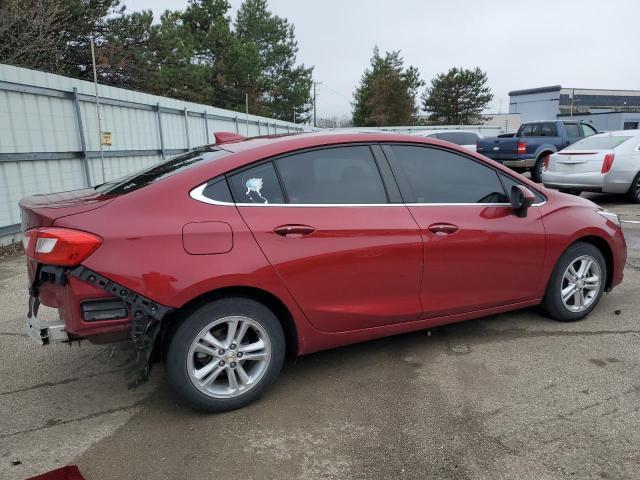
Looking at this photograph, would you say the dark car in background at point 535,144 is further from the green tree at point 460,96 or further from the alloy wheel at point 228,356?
the green tree at point 460,96

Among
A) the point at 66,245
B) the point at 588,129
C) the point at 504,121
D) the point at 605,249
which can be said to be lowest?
the point at 605,249

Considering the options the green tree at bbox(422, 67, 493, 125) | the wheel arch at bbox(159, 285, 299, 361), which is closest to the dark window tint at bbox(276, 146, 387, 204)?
the wheel arch at bbox(159, 285, 299, 361)

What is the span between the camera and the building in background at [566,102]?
56.2 m

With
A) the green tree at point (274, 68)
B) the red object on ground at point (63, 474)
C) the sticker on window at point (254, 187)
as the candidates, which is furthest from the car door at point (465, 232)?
the green tree at point (274, 68)

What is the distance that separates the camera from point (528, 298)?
3.90 meters

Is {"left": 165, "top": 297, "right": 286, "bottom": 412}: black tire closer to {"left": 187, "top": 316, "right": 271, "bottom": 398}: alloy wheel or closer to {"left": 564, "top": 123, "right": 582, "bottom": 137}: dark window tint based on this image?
{"left": 187, "top": 316, "right": 271, "bottom": 398}: alloy wheel

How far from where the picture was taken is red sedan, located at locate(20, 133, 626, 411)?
2.60m

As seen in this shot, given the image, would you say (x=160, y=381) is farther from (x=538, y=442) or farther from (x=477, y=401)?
(x=538, y=442)

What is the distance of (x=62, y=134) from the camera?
324 inches

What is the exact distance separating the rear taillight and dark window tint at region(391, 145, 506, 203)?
78.0 inches

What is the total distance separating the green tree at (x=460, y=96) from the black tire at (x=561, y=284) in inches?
2025

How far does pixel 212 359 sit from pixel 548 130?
1474cm

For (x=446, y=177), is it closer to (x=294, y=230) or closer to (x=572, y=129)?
(x=294, y=230)

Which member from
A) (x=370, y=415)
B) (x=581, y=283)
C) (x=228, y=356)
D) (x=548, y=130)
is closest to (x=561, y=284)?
(x=581, y=283)
